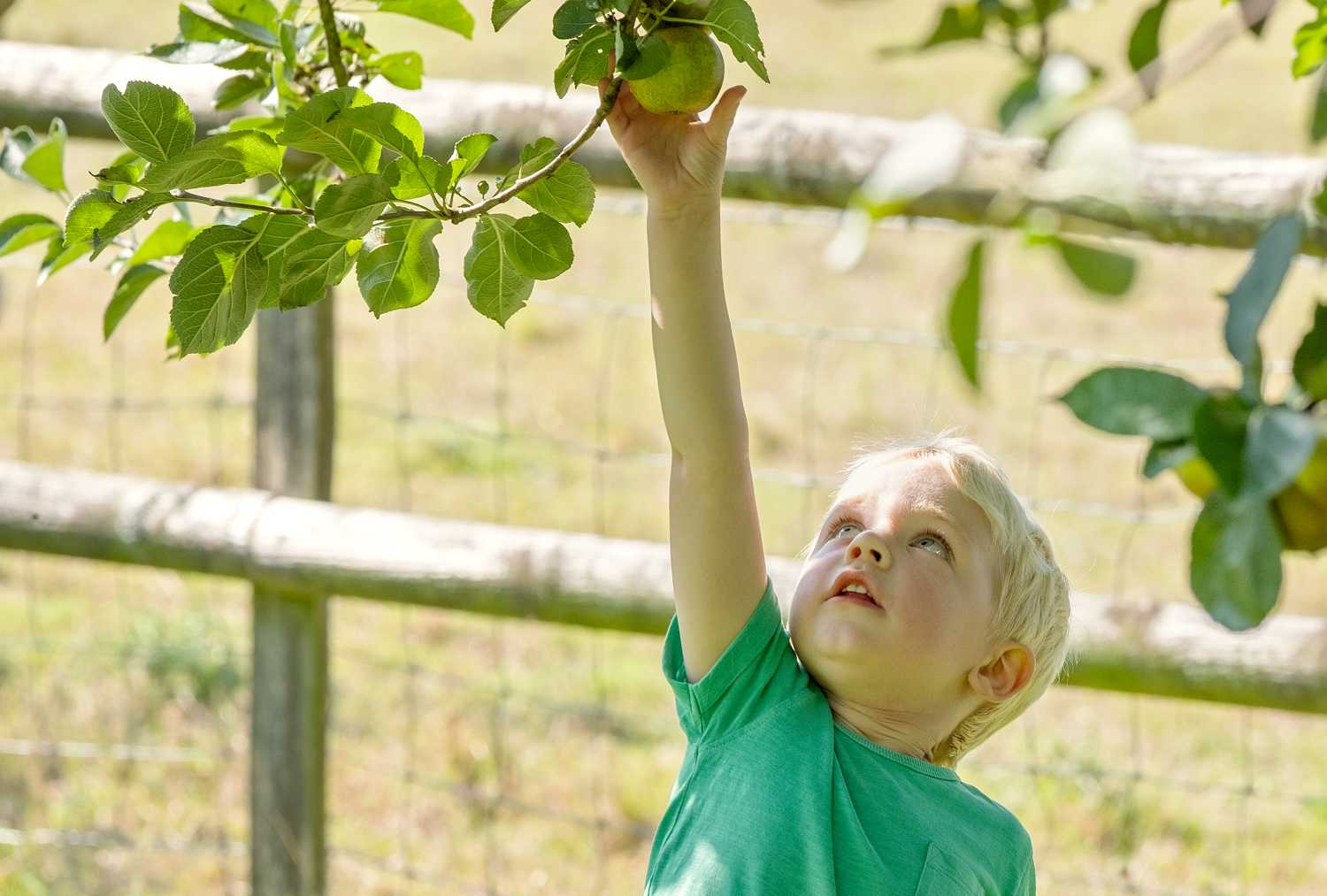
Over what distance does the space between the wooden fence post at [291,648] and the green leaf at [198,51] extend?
96 centimetres

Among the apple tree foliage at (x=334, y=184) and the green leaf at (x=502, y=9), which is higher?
the green leaf at (x=502, y=9)

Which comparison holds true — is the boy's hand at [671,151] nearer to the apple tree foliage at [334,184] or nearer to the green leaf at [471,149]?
the apple tree foliage at [334,184]

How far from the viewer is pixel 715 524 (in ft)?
4.01

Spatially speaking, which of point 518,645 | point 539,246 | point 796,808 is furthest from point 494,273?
point 518,645

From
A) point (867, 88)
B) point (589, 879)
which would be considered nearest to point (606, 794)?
point (589, 879)

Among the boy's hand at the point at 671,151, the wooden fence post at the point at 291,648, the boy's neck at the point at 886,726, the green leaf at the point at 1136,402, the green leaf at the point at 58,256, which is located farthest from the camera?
the wooden fence post at the point at 291,648

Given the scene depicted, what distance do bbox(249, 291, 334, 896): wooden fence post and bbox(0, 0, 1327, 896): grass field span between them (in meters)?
0.20

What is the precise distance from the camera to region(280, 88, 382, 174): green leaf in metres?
0.73

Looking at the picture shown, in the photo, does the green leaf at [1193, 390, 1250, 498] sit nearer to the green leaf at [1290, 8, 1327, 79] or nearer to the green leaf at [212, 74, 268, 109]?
the green leaf at [1290, 8, 1327, 79]

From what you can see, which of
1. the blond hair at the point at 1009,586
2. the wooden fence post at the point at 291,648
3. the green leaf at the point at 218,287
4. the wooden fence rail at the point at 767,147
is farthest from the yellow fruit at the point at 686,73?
the wooden fence post at the point at 291,648

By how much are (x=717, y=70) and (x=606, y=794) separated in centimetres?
213

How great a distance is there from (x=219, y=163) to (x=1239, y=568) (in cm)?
54

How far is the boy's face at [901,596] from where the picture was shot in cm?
124

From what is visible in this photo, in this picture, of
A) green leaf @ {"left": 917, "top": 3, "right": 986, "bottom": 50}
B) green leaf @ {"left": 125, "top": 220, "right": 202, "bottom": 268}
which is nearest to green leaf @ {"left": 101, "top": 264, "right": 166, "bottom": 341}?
green leaf @ {"left": 125, "top": 220, "right": 202, "bottom": 268}
